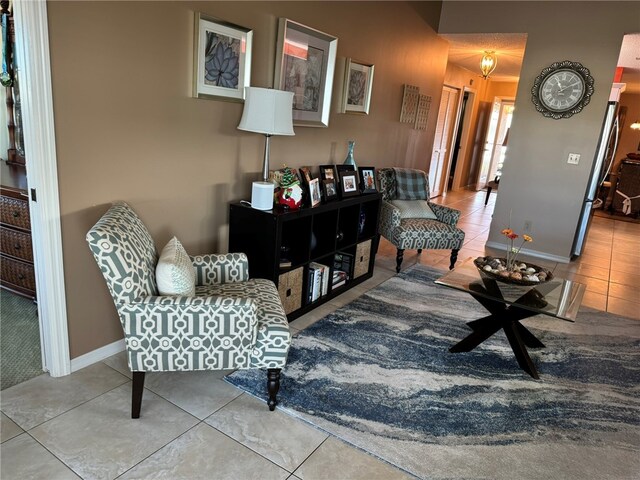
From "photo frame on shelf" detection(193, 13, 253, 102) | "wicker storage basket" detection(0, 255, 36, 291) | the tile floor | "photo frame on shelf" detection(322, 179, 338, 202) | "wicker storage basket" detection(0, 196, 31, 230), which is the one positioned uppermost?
"photo frame on shelf" detection(193, 13, 253, 102)

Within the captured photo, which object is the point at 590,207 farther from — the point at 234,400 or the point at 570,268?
the point at 234,400

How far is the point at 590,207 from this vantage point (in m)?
5.14

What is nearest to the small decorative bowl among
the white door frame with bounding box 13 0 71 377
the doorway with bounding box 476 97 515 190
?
the white door frame with bounding box 13 0 71 377

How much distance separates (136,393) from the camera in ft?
6.50

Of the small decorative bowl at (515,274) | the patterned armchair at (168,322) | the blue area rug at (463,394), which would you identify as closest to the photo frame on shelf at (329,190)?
the blue area rug at (463,394)

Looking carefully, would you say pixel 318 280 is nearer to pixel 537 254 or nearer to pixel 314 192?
pixel 314 192

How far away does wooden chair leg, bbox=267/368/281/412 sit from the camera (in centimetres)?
206

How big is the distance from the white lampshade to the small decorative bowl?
4.86 feet

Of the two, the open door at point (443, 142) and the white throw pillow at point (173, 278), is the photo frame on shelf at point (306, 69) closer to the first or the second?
the white throw pillow at point (173, 278)

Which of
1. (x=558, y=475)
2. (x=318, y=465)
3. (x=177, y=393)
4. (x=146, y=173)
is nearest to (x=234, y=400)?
(x=177, y=393)

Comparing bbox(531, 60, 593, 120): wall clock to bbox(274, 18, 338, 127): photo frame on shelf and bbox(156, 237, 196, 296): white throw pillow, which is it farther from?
bbox(156, 237, 196, 296): white throw pillow

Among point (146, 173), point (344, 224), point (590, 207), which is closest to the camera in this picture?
point (146, 173)

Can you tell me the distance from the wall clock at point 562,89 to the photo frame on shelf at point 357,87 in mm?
1999

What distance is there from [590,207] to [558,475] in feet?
13.5
